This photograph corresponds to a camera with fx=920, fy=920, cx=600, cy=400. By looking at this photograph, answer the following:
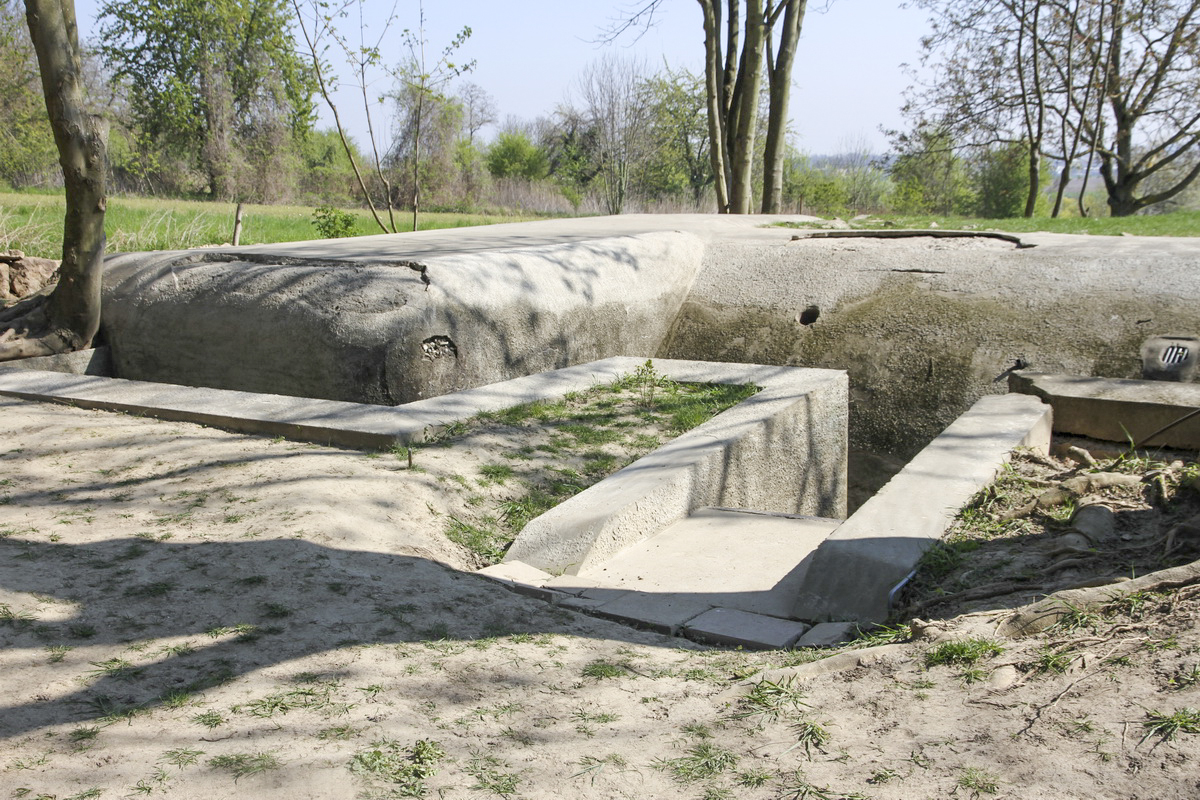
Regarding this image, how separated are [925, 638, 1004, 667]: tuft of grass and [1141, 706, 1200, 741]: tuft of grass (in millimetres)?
489

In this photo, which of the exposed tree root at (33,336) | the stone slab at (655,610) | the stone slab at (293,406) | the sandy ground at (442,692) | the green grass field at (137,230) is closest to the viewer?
the sandy ground at (442,692)

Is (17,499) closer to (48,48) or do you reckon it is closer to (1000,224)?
(48,48)

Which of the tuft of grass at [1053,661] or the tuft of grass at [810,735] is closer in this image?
the tuft of grass at [810,735]

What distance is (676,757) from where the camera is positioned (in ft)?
7.10

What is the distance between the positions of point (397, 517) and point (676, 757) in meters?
1.92

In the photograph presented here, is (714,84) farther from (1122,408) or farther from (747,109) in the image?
(1122,408)

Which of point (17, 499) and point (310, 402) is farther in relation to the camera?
point (310, 402)

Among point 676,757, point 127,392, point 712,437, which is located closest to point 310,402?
point 127,392

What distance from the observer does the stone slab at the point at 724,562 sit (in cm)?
360

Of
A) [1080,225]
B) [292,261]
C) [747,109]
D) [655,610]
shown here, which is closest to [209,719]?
[655,610]

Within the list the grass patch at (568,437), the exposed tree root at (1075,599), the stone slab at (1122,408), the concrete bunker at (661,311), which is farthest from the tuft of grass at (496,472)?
the stone slab at (1122,408)

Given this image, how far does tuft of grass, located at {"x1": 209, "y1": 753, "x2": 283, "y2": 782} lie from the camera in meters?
2.04

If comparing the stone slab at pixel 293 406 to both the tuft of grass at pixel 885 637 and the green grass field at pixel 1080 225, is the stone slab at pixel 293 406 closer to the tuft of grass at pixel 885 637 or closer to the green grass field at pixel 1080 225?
the tuft of grass at pixel 885 637

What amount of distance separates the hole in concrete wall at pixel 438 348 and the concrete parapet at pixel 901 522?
2862 millimetres
